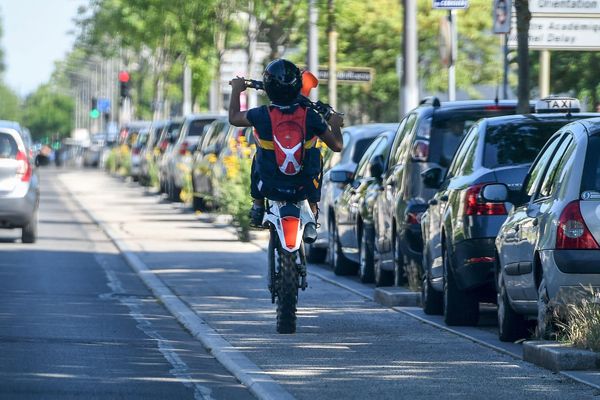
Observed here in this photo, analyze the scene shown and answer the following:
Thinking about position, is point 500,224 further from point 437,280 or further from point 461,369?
point 461,369

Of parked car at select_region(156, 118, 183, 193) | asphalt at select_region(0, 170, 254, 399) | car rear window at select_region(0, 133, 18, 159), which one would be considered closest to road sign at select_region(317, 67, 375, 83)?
car rear window at select_region(0, 133, 18, 159)

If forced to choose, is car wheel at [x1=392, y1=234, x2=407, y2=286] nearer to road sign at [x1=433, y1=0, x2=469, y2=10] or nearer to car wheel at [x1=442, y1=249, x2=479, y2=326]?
car wheel at [x1=442, y1=249, x2=479, y2=326]

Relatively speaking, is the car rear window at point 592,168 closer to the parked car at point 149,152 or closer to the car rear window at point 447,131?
the car rear window at point 447,131

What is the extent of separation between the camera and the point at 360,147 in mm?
20766

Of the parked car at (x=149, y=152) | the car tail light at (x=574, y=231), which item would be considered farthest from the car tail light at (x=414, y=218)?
the parked car at (x=149, y=152)

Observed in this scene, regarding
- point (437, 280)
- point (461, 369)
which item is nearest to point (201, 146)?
point (437, 280)

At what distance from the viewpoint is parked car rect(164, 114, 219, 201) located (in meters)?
38.3

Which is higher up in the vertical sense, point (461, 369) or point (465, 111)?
point (465, 111)

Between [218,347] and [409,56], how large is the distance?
12303 millimetres

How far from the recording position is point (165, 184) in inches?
1673

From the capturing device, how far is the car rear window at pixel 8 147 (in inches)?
975

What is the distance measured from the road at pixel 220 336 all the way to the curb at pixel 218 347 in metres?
0.07

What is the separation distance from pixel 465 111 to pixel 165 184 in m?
27.1

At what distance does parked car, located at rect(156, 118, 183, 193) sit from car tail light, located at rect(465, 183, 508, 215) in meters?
28.2
